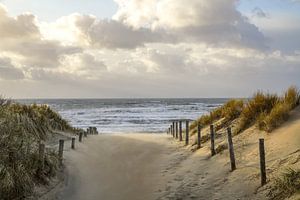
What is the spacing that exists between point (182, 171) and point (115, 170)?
2785 mm

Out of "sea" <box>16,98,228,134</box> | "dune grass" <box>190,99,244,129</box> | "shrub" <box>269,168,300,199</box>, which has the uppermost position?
"dune grass" <box>190,99,244,129</box>

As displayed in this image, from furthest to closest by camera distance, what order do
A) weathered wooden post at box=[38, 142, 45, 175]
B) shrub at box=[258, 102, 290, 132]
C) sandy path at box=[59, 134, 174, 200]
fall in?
shrub at box=[258, 102, 290, 132]
sandy path at box=[59, 134, 174, 200]
weathered wooden post at box=[38, 142, 45, 175]

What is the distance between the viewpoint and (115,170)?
54.0 feet

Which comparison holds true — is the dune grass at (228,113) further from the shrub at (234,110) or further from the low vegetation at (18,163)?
the low vegetation at (18,163)

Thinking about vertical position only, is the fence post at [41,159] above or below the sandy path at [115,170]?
above

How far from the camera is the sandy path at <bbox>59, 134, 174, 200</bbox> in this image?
522 inches

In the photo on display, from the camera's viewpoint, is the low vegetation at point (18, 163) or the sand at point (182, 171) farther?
the sand at point (182, 171)

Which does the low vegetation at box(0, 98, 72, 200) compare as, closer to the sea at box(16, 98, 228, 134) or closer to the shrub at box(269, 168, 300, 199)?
the shrub at box(269, 168, 300, 199)

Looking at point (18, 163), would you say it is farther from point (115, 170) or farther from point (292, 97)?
point (292, 97)

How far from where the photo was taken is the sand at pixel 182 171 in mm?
12047

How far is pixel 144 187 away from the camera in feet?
45.3

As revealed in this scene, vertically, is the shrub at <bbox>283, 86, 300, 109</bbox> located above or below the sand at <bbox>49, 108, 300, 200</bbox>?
above

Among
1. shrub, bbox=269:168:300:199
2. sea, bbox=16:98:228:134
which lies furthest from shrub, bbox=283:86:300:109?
sea, bbox=16:98:228:134

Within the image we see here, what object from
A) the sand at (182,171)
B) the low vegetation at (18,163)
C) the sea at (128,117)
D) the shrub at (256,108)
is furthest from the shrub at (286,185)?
the sea at (128,117)
